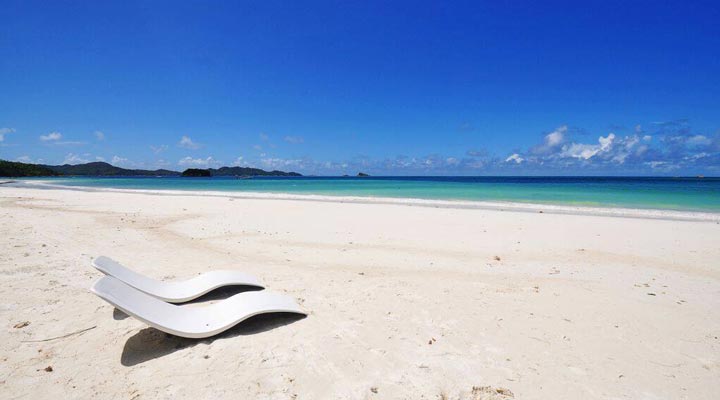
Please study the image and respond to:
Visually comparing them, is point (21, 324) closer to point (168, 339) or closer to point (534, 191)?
point (168, 339)

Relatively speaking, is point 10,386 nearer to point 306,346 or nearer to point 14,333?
point 14,333

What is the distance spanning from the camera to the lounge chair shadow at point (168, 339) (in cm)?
371

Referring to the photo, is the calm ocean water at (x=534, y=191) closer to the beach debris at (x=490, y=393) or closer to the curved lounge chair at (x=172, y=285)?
the beach debris at (x=490, y=393)

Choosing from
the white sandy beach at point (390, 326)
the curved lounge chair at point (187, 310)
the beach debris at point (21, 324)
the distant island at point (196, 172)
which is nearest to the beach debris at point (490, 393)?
Answer: the white sandy beach at point (390, 326)

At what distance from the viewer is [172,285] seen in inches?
214

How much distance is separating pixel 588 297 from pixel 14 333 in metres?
8.17

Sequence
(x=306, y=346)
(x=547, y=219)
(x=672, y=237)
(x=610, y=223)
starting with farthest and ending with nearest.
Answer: (x=547, y=219)
(x=610, y=223)
(x=672, y=237)
(x=306, y=346)

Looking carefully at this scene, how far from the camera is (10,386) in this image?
3178 millimetres

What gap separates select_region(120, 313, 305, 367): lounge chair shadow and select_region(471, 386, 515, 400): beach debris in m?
2.41

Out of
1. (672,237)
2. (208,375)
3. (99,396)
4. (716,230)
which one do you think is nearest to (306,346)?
(208,375)

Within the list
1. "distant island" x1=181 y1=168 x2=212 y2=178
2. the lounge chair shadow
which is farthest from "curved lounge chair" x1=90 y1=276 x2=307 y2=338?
"distant island" x1=181 y1=168 x2=212 y2=178

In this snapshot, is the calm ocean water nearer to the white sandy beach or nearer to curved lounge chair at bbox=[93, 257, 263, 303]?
the white sandy beach

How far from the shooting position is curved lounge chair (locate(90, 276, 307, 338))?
360cm

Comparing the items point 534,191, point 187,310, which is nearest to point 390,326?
point 187,310
